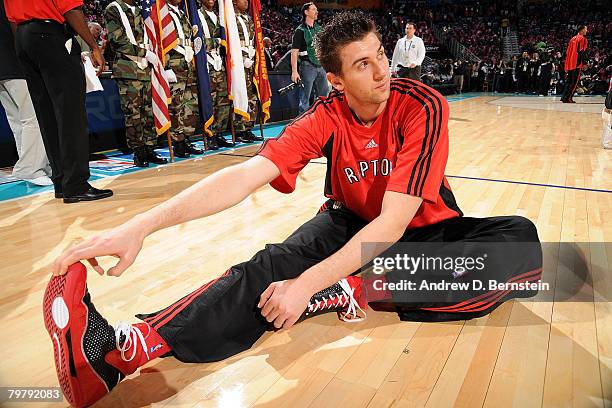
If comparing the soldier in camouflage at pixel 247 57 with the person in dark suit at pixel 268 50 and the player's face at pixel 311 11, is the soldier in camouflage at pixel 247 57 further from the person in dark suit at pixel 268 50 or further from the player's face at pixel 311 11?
the person in dark suit at pixel 268 50

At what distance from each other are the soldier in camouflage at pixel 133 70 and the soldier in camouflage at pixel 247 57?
1040 mm

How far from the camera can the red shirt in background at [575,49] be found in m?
8.54

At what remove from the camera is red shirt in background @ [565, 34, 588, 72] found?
28.0ft

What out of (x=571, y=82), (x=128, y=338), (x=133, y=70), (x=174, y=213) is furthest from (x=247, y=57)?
(x=571, y=82)

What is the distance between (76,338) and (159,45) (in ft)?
10.7

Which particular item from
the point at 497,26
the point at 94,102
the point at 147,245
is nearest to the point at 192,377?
the point at 147,245

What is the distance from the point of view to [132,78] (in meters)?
3.62

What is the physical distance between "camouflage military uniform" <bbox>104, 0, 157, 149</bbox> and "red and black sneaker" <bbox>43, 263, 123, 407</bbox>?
9.99ft

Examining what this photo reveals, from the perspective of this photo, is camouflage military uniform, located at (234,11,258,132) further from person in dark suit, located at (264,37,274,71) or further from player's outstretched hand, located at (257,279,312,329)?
player's outstretched hand, located at (257,279,312,329)

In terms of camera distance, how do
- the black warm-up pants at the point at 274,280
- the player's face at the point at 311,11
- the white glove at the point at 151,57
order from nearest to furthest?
the black warm-up pants at the point at 274,280 → the white glove at the point at 151,57 → the player's face at the point at 311,11

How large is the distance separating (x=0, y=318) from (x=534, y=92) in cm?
1512

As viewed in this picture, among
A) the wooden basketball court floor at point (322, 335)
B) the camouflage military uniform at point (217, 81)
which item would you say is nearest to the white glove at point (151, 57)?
the camouflage military uniform at point (217, 81)

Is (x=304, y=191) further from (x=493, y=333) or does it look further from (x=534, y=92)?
(x=534, y=92)

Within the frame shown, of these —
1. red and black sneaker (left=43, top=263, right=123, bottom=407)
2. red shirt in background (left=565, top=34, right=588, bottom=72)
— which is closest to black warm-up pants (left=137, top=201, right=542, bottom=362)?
red and black sneaker (left=43, top=263, right=123, bottom=407)
